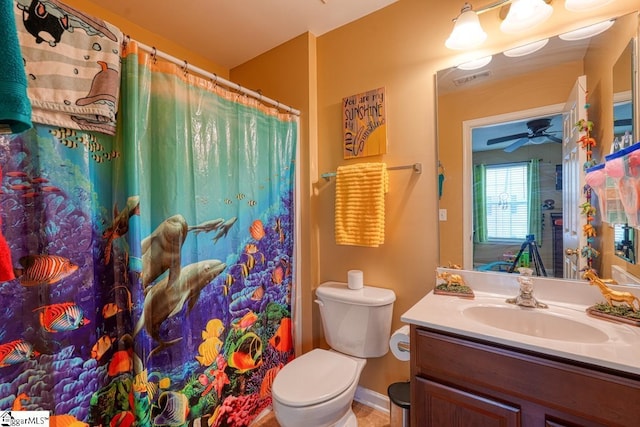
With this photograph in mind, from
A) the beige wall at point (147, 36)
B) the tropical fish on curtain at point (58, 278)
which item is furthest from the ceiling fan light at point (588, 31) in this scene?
the beige wall at point (147, 36)

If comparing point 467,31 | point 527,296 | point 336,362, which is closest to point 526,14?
point 467,31

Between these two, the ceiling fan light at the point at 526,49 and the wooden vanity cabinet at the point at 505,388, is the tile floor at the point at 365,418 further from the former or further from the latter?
the ceiling fan light at the point at 526,49

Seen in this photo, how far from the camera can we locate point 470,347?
0.97 m

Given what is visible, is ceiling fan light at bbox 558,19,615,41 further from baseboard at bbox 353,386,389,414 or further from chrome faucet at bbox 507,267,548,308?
baseboard at bbox 353,386,389,414

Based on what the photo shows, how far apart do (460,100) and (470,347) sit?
119 cm

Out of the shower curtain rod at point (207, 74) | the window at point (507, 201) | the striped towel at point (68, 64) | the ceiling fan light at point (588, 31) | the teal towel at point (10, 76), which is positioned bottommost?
the window at point (507, 201)

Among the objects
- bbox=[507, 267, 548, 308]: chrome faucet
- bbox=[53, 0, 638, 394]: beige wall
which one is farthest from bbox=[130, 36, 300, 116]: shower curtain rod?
bbox=[507, 267, 548, 308]: chrome faucet

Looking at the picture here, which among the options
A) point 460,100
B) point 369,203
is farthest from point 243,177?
point 460,100

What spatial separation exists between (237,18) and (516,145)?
5.85ft

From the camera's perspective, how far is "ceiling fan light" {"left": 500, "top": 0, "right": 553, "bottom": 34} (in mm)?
1199

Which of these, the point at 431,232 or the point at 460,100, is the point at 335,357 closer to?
the point at 431,232

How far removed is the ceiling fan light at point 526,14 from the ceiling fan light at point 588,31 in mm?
121

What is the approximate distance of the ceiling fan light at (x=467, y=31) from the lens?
1.30 meters

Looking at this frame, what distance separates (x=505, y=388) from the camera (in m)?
0.91
